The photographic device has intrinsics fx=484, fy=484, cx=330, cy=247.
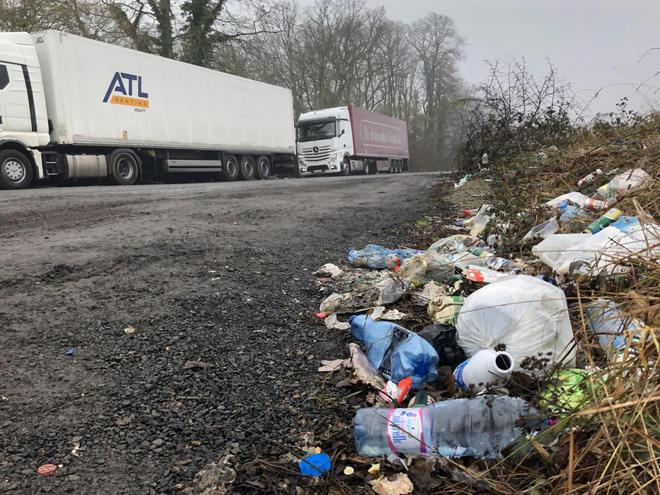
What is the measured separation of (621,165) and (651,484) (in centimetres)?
426

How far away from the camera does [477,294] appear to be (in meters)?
2.22

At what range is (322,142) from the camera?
23484 millimetres

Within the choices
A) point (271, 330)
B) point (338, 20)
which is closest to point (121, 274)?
point (271, 330)

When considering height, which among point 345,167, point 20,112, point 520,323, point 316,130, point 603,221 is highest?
point 316,130

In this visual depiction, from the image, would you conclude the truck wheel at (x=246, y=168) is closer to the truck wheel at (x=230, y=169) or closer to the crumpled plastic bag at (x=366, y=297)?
the truck wheel at (x=230, y=169)

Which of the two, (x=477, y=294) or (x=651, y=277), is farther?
(x=477, y=294)

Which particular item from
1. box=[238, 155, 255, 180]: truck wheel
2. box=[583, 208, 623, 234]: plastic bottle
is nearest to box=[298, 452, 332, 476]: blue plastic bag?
box=[583, 208, 623, 234]: plastic bottle

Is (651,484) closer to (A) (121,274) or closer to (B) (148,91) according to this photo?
(A) (121,274)

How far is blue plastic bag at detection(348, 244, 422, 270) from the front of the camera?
3.91m

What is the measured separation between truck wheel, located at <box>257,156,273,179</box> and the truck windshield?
4.35m

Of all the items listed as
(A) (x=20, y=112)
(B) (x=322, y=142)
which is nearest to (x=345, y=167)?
(B) (x=322, y=142)

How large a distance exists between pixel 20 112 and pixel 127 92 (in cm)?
322

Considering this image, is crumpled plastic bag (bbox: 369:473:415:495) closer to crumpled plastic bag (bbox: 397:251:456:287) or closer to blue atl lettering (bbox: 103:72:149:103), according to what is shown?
crumpled plastic bag (bbox: 397:251:456:287)

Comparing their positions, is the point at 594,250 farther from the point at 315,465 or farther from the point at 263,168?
the point at 263,168
